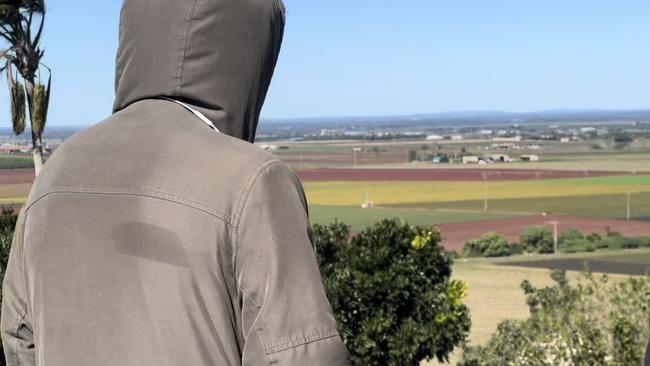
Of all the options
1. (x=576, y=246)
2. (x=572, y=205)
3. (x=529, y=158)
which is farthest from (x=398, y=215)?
(x=529, y=158)

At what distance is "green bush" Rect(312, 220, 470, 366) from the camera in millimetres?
13906

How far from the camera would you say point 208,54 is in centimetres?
153

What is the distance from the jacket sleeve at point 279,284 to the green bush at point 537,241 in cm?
4843

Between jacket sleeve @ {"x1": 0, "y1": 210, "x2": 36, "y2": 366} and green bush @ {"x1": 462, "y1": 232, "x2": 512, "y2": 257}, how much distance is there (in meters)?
45.9

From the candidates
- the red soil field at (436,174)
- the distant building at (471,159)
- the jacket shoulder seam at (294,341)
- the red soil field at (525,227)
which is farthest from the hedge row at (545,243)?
the distant building at (471,159)

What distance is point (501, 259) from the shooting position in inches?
1770

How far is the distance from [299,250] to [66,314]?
0.39 metres

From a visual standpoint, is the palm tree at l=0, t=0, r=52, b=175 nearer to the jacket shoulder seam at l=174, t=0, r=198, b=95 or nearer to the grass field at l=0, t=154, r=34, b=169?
the grass field at l=0, t=154, r=34, b=169

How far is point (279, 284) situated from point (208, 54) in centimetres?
39

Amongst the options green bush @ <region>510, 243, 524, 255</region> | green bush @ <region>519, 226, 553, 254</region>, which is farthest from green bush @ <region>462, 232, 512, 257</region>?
green bush @ <region>519, 226, 553, 254</region>

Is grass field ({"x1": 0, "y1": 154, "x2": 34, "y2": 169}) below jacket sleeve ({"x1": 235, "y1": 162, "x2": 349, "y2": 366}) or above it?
below

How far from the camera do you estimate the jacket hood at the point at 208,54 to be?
5.01 ft

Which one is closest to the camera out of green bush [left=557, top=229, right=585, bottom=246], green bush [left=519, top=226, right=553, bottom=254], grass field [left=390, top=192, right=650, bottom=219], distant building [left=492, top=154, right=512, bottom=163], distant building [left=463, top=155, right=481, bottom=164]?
green bush [left=519, top=226, right=553, bottom=254]

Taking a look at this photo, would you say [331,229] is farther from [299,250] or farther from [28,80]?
[299,250]
